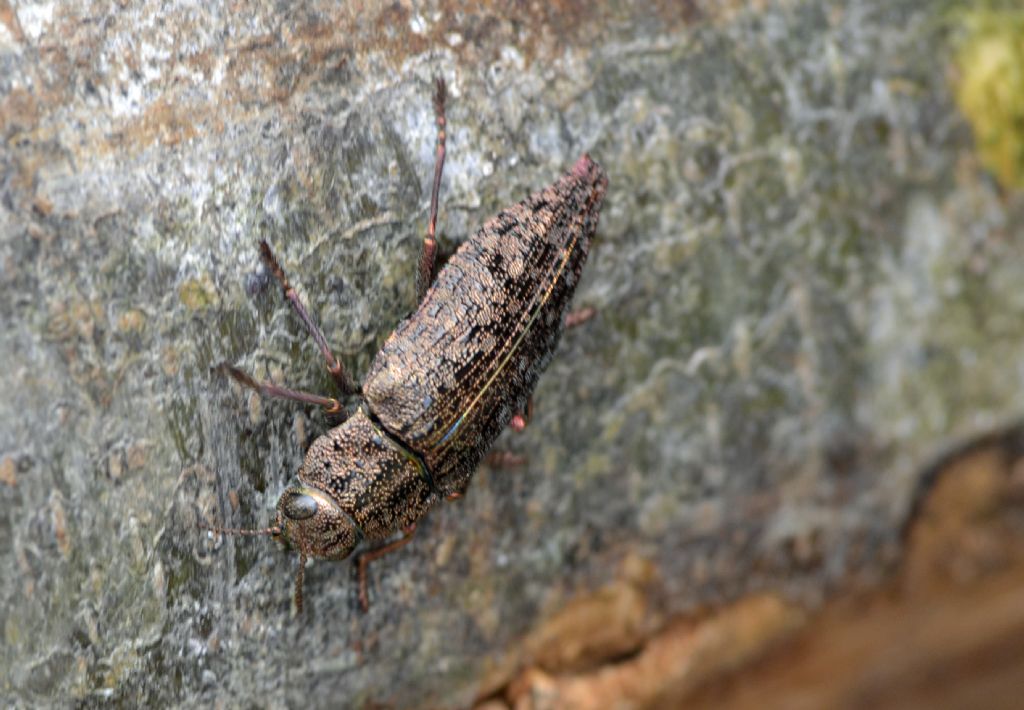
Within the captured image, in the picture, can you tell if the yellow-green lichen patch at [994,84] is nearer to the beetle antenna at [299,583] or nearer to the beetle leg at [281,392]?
the beetle leg at [281,392]

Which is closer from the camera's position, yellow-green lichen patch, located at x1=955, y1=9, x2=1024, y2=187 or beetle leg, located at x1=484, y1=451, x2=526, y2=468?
beetle leg, located at x1=484, y1=451, x2=526, y2=468

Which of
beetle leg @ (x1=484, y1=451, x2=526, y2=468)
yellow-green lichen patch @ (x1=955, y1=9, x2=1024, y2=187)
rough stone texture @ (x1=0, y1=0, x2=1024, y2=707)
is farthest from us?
yellow-green lichen patch @ (x1=955, y1=9, x2=1024, y2=187)

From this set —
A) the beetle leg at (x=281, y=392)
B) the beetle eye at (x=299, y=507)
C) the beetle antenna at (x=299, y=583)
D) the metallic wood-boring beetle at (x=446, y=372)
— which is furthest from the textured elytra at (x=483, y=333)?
the beetle antenna at (x=299, y=583)

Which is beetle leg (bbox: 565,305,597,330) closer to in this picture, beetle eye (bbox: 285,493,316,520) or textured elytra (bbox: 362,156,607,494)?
textured elytra (bbox: 362,156,607,494)

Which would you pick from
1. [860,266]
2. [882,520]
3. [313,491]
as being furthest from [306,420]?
[882,520]

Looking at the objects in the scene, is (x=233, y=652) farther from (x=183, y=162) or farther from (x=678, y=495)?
(x=678, y=495)

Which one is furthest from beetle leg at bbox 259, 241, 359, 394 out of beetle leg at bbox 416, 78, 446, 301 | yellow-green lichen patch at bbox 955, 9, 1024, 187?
yellow-green lichen patch at bbox 955, 9, 1024, 187
